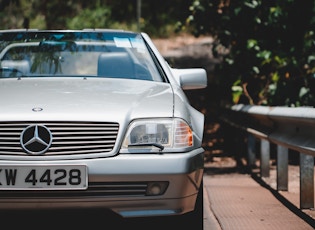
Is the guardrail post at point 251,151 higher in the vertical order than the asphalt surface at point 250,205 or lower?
higher

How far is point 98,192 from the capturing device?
4031mm

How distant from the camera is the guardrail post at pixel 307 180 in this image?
579cm

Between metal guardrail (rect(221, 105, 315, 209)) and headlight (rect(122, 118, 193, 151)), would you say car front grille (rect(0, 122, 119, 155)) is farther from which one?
metal guardrail (rect(221, 105, 315, 209))

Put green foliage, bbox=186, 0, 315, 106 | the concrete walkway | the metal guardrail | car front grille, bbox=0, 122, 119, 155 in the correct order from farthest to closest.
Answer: green foliage, bbox=186, 0, 315, 106
the metal guardrail
the concrete walkway
car front grille, bbox=0, 122, 119, 155

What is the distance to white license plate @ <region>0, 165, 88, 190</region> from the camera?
3969 millimetres

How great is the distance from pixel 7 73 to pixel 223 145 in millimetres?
6572

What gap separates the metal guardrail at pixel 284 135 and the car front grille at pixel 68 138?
73.3 inches

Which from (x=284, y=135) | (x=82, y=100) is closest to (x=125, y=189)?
(x=82, y=100)

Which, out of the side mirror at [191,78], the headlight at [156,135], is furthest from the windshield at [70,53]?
the headlight at [156,135]

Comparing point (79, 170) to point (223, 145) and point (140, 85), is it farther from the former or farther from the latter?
point (223, 145)

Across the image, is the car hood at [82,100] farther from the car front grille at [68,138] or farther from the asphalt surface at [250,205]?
the asphalt surface at [250,205]

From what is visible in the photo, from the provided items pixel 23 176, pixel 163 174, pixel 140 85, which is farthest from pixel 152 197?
pixel 140 85

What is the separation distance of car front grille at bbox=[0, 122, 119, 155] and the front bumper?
84 millimetres

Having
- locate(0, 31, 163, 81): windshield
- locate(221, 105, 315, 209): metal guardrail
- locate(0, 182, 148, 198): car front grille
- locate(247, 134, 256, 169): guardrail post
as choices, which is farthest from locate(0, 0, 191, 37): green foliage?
locate(0, 182, 148, 198): car front grille
